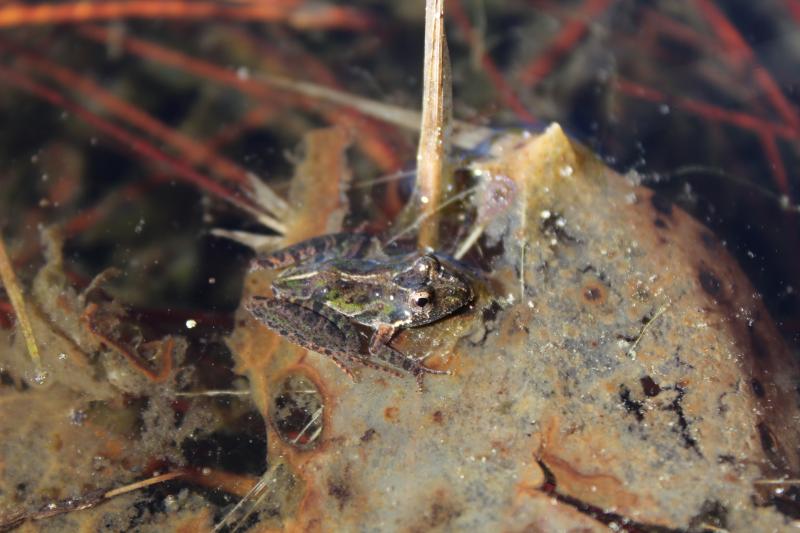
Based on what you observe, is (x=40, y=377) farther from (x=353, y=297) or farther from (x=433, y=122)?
(x=433, y=122)

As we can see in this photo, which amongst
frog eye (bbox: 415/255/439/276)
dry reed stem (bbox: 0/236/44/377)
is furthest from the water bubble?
frog eye (bbox: 415/255/439/276)

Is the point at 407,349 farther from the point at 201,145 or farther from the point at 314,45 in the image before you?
the point at 314,45

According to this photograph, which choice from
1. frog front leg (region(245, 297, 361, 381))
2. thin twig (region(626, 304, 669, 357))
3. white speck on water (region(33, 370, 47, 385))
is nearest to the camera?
thin twig (region(626, 304, 669, 357))

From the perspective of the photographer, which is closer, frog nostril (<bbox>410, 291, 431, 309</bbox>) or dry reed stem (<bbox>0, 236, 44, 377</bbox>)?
frog nostril (<bbox>410, 291, 431, 309</bbox>)

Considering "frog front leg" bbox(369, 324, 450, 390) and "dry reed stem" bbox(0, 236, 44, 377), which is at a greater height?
"frog front leg" bbox(369, 324, 450, 390)

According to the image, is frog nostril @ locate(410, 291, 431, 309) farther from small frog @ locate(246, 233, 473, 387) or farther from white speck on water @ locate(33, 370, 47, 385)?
white speck on water @ locate(33, 370, 47, 385)

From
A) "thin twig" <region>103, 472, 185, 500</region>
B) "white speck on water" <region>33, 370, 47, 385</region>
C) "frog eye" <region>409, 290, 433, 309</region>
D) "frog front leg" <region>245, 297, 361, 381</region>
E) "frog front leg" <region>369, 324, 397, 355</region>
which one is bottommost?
"thin twig" <region>103, 472, 185, 500</region>

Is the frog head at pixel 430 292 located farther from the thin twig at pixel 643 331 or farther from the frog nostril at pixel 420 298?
the thin twig at pixel 643 331
